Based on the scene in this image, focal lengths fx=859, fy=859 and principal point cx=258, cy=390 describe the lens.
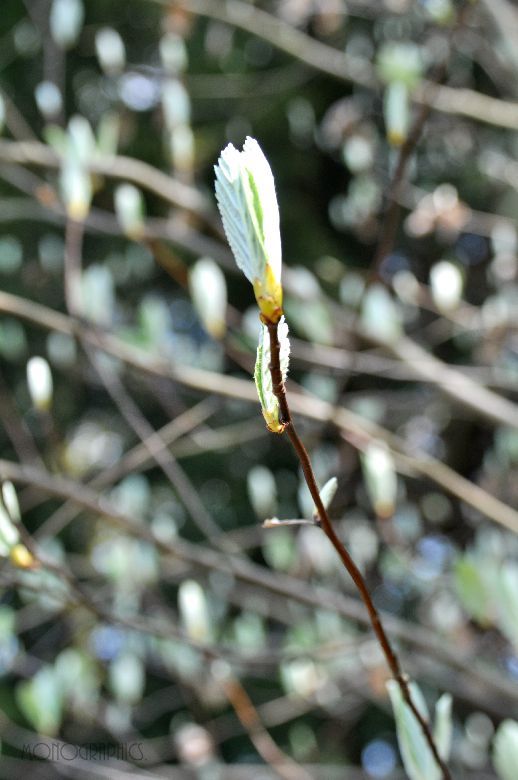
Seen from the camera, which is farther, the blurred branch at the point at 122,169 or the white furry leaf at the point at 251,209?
the blurred branch at the point at 122,169

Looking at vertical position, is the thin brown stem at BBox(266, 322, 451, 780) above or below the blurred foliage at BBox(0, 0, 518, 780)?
below

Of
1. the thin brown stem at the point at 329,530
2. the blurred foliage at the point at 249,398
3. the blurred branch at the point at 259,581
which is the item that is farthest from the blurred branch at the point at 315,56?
the thin brown stem at the point at 329,530

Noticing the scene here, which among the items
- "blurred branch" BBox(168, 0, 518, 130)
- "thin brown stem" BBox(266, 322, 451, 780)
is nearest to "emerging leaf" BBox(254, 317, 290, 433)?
"thin brown stem" BBox(266, 322, 451, 780)

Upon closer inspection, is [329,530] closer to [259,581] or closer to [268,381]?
[268,381]

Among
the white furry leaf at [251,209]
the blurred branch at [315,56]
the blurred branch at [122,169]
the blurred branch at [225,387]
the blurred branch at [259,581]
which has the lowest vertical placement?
the white furry leaf at [251,209]

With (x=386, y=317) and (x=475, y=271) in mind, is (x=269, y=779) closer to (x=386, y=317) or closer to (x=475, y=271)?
(x=386, y=317)

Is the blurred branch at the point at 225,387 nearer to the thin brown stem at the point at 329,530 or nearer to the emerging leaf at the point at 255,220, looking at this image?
the thin brown stem at the point at 329,530

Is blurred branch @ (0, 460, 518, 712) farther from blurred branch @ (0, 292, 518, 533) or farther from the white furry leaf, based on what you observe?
the white furry leaf

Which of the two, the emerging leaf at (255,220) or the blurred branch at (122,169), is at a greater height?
the blurred branch at (122,169)
